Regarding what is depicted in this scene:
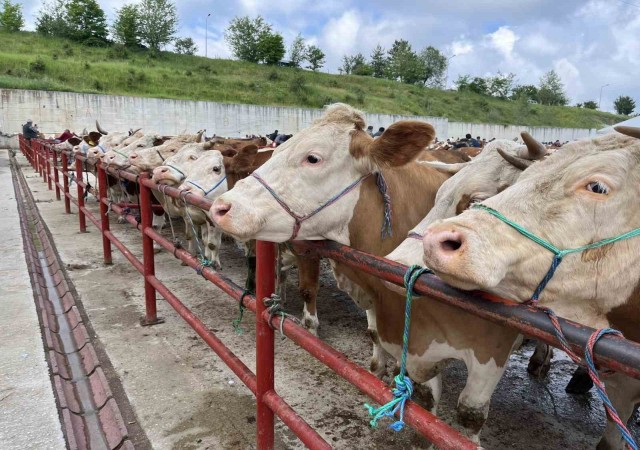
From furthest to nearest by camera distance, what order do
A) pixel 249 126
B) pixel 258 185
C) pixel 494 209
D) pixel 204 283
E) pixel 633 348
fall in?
pixel 249 126 → pixel 204 283 → pixel 258 185 → pixel 494 209 → pixel 633 348

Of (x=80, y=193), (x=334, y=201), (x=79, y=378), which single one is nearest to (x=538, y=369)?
(x=334, y=201)

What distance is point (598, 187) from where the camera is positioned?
62.2 inches

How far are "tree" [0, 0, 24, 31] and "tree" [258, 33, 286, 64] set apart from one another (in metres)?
33.5

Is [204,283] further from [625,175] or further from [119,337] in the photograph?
[625,175]

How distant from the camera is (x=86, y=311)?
15.2ft

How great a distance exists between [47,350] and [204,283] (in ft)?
7.42

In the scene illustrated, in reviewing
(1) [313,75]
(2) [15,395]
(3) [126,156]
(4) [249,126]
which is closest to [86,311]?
(2) [15,395]

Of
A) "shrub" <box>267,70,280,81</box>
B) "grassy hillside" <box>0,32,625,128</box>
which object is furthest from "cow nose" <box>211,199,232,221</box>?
"shrub" <box>267,70,280,81</box>

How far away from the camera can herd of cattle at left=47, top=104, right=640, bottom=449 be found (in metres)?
1.50

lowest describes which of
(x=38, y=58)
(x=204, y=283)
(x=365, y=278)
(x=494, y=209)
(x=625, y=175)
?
(x=204, y=283)

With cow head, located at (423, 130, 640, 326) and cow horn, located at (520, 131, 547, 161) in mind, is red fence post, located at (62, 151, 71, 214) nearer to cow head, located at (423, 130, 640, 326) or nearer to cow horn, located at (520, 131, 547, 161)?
cow horn, located at (520, 131, 547, 161)

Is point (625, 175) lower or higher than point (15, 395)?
higher

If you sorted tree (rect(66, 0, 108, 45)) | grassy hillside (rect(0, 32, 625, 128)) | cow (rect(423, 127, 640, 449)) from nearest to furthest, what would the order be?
cow (rect(423, 127, 640, 449)) → grassy hillside (rect(0, 32, 625, 128)) → tree (rect(66, 0, 108, 45))

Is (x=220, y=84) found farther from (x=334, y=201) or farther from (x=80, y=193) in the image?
(x=334, y=201)
